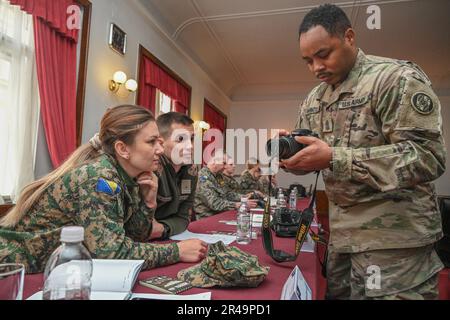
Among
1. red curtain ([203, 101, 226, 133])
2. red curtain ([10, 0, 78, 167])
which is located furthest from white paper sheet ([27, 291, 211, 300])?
red curtain ([203, 101, 226, 133])

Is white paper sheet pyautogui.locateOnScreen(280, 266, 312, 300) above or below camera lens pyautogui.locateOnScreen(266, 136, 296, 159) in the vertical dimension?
below

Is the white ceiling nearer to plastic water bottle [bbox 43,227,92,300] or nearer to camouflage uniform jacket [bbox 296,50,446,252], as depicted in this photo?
camouflage uniform jacket [bbox 296,50,446,252]

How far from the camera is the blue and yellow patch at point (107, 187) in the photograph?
38.5 inches

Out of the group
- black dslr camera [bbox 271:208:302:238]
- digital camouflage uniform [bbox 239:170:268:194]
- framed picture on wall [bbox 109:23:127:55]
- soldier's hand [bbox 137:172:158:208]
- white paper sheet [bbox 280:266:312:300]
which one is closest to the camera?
white paper sheet [bbox 280:266:312:300]

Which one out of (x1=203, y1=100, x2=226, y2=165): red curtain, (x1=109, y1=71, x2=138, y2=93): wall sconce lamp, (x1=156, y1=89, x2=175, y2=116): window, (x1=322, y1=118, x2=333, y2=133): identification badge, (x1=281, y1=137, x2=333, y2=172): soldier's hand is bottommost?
(x1=281, y1=137, x2=333, y2=172): soldier's hand

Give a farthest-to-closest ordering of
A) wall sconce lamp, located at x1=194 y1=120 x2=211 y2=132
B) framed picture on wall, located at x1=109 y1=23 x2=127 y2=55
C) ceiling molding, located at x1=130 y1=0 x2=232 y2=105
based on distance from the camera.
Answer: wall sconce lamp, located at x1=194 y1=120 x2=211 y2=132
ceiling molding, located at x1=130 y1=0 x2=232 y2=105
framed picture on wall, located at x1=109 y1=23 x2=127 y2=55

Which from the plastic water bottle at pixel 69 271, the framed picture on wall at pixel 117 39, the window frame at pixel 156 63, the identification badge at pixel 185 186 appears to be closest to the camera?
the plastic water bottle at pixel 69 271

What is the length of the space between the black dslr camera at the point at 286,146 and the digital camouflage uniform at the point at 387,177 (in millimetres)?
113

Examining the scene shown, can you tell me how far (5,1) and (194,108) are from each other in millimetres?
3855

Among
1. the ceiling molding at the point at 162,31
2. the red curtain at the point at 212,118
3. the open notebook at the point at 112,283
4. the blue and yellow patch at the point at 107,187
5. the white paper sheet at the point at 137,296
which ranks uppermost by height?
the ceiling molding at the point at 162,31

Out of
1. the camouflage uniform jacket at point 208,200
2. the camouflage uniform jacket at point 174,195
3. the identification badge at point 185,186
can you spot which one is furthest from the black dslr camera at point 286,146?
the camouflage uniform jacket at point 208,200

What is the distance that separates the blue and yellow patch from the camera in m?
0.98

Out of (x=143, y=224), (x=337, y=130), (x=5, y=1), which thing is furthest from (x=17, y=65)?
(x=337, y=130)

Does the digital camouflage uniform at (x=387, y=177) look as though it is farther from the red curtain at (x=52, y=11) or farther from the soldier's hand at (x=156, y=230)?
the red curtain at (x=52, y=11)
